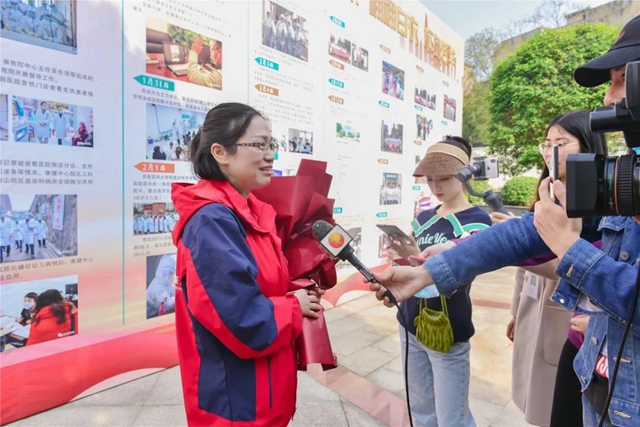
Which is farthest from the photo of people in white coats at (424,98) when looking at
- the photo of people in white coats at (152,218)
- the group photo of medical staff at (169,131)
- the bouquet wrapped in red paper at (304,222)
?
the bouquet wrapped in red paper at (304,222)

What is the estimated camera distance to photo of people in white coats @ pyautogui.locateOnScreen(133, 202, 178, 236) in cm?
289

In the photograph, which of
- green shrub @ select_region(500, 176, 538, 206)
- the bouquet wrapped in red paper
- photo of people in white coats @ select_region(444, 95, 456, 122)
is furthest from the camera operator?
green shrub @ select_region(500, 176, 538, 206)

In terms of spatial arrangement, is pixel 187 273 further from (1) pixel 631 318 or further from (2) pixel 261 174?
(1) pixel 631 318

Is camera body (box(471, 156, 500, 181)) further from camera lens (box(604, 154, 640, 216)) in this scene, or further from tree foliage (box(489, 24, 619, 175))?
tree foliage (box(489, 24, 619, 175))

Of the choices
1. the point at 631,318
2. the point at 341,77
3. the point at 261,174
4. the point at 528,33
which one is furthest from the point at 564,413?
the point at 528,33

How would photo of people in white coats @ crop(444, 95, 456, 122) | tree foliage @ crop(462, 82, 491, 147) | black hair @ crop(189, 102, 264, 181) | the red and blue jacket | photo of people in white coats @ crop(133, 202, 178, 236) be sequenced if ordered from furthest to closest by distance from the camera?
tree foliage @ crop(462, 82, 491, 147)
photo of people in white coats @ crop(444, 95, 456, 122)
photo of people in white coats @ crop(133, 202, 178, 236)
black hair @ crop(189, 102, 264, 181)
the red and blue jacket

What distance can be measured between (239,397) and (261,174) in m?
0.75

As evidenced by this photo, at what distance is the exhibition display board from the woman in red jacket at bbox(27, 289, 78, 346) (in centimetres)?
2

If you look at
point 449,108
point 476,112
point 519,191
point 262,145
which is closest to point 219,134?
point 262,145

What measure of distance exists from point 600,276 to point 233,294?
91 centimetres

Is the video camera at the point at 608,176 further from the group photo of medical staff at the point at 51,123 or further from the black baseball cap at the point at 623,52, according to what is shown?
the group photo of medical staff at the point at 51,123

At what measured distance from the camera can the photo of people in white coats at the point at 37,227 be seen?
229 cm

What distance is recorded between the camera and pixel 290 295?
4.46ft

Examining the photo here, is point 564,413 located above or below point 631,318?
below
